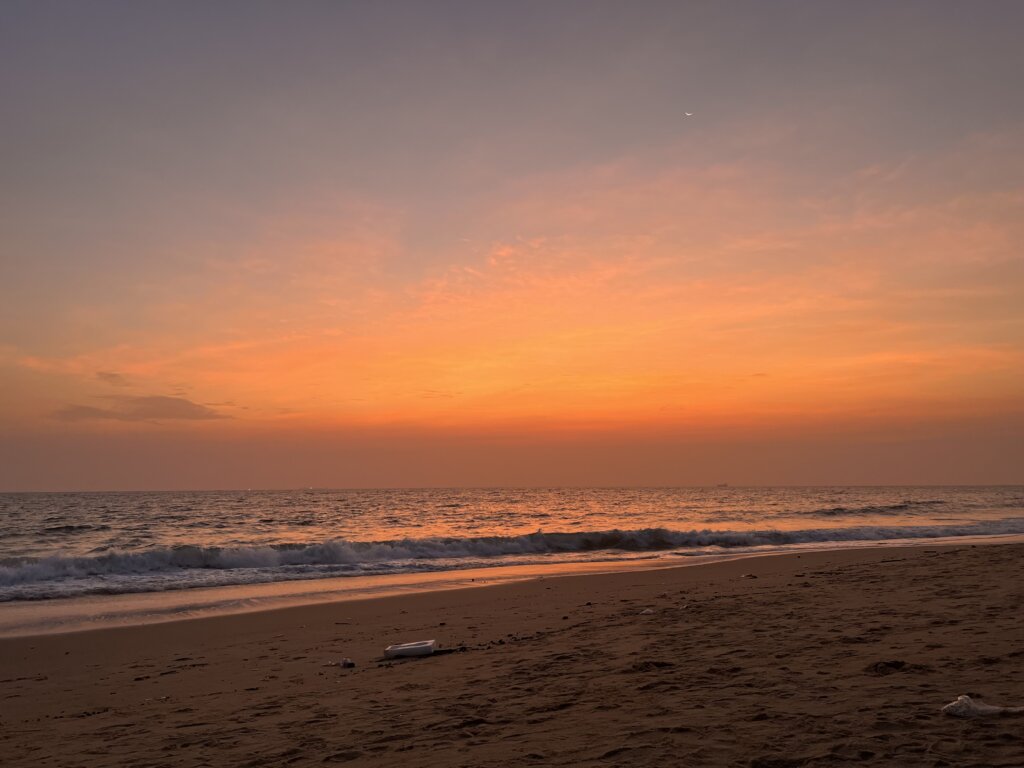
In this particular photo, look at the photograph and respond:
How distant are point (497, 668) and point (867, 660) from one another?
12.6 ft

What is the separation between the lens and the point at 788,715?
5.23 meters

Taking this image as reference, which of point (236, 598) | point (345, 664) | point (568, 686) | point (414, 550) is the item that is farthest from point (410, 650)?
point (414, 550)

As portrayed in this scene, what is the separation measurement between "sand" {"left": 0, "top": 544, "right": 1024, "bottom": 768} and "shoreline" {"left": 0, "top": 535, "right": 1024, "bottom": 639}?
1708 millimetres

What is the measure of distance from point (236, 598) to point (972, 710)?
1638cm

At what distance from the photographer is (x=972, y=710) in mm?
4875

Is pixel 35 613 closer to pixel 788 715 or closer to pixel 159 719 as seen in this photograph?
pixel 159 719

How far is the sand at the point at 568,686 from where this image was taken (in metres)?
4.89

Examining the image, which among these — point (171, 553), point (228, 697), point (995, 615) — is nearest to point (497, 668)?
point (228, 697)

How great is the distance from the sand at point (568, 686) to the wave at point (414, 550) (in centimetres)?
1216

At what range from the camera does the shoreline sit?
14266mm

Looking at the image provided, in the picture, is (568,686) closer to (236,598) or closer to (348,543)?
(236,598)

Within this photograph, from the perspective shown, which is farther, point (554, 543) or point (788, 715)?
point (554, 543)

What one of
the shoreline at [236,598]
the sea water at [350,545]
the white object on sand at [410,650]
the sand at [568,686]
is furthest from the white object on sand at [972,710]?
the sea water at [350,545]

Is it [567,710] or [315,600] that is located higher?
[567,710]
